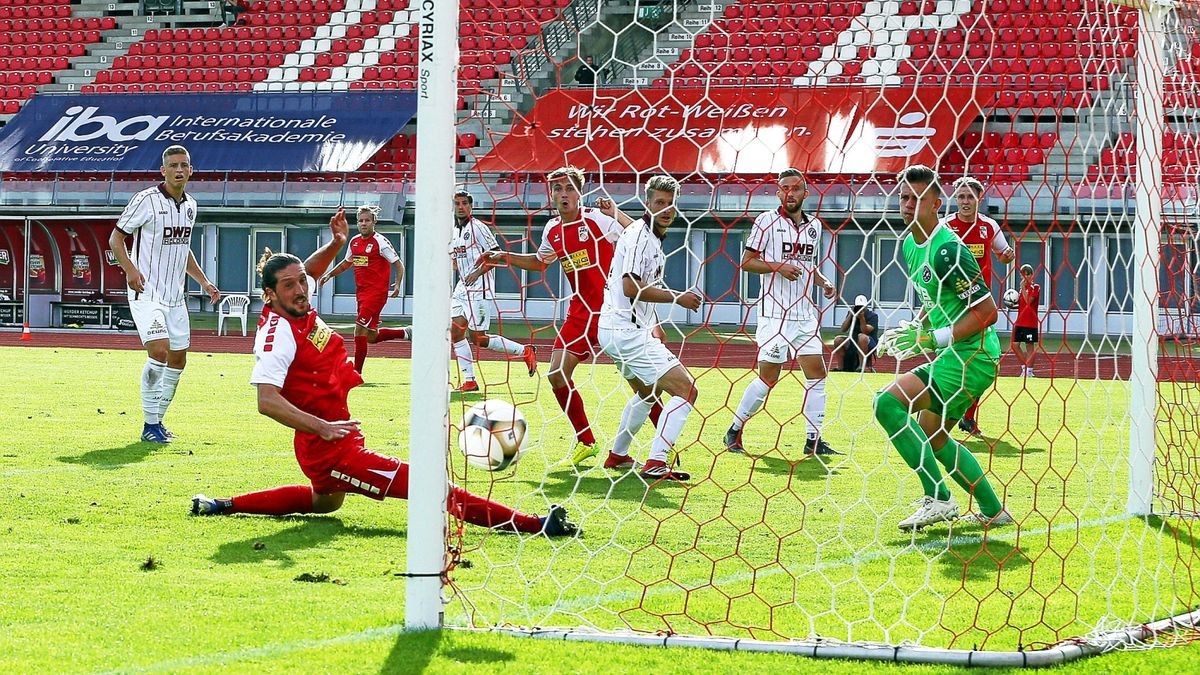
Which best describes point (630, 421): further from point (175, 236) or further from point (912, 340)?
point (175, 236)

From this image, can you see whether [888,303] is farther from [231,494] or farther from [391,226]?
[231,494]

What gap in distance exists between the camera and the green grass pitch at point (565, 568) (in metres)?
3.90

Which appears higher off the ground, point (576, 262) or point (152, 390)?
point (576, 262)

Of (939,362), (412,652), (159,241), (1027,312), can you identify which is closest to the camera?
(412,652)

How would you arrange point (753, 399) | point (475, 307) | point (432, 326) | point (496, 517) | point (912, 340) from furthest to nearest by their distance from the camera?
point (475, 307)
point (753, 399)
point (912, 340)
point (496, 517)
point (432, 326)

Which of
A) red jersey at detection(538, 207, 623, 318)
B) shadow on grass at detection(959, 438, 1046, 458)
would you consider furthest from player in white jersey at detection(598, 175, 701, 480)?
shadow on grass at detection(959, 438, 1046, 458)

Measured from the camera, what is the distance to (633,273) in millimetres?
7254

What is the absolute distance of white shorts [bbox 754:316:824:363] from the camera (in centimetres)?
891

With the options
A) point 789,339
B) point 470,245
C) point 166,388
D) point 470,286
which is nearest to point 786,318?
point 789,339

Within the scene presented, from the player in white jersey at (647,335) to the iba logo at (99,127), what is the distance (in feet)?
75.5

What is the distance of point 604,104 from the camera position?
2133 cm

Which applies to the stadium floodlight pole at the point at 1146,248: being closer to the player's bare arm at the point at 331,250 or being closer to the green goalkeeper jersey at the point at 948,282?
the green goalkeeper jersey at the point at 948,282

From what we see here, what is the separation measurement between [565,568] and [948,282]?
2.11m

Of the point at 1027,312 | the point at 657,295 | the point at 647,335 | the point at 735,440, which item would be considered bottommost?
the point at 735,440
